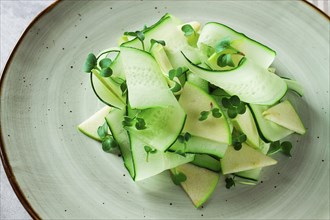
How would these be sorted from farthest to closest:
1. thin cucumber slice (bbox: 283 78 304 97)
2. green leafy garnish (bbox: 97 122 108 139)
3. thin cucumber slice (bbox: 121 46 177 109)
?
1. thin cucumber slice (bbox: 283 78 304 97)
2. green leafy garnish (bbox: 97 122 108 139)
3. thin cucumber slice (bbox: 121 46 177 109)

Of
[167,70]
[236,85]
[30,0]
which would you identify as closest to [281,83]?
[236,85]

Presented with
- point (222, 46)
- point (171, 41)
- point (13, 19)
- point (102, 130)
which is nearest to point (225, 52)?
point (222, 46)

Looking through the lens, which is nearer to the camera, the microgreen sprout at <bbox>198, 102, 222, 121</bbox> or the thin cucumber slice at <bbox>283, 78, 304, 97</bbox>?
the microgreen sprout at <bbox>198, 102, 222, 121</bbox>

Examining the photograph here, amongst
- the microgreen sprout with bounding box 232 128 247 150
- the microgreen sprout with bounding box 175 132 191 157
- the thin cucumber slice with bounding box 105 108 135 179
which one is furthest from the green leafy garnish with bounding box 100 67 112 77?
the microgreen sprout with bounding box 232 128 247 150

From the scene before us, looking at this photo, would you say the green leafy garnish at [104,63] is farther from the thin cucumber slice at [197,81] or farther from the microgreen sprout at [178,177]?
the microgreen sprout at [178,177]

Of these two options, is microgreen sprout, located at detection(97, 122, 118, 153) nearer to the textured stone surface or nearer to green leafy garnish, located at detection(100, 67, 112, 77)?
green leafy garnish, located at detection(100, 67, 112, 77)

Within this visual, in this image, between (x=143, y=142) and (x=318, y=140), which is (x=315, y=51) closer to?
(x=318, y=140)

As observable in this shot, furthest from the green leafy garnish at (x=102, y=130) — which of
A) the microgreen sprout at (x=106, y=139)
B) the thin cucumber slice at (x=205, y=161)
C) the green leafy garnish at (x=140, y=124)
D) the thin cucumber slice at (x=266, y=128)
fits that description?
the thin cucumber slice at (x=266, y=128)
